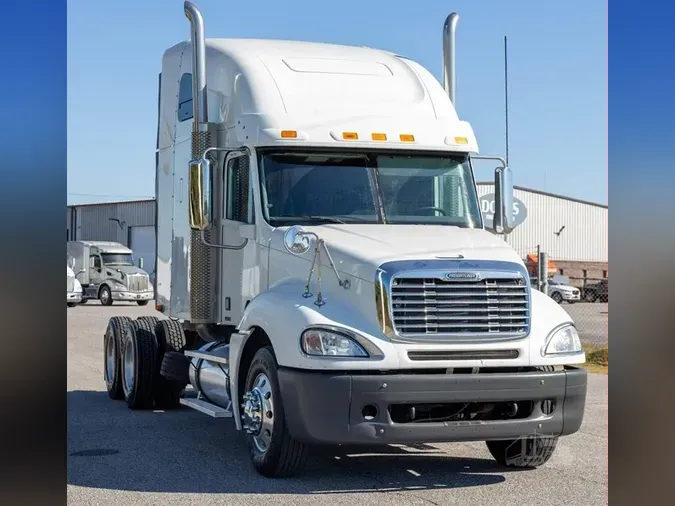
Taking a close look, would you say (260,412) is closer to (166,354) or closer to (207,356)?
(207,356)

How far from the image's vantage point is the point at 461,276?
726 cm

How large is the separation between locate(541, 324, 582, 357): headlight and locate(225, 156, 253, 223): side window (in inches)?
111

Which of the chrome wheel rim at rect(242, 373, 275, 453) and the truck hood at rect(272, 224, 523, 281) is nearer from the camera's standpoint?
the truck hood at rect(272, 224, 523, 281)

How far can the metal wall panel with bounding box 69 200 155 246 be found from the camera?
59.8 metres

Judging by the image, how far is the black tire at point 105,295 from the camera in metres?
42.4

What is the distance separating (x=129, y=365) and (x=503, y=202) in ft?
17.0

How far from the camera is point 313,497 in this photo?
6926 millimetres

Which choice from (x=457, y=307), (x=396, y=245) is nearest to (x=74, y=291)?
(x=396, y=245)

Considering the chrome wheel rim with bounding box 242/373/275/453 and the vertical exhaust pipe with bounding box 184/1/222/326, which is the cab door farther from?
the chrome wheel rim with bounding box 242/373/275/453

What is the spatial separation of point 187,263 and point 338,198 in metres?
2.35

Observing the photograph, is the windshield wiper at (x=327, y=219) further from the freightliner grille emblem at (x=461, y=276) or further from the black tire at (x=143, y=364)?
the black tire at (x=143, y=364)

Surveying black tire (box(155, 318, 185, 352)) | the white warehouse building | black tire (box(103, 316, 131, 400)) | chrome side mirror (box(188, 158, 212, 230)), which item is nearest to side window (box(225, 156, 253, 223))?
chrome side mirror (box(188, 158, 212, 230))
